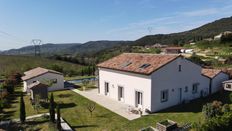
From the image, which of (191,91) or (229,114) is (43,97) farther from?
(229,114)

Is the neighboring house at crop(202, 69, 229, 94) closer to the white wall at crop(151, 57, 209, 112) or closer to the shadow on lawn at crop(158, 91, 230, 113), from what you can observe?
the shadow on lawn at crop(158, 91, 230, 113)

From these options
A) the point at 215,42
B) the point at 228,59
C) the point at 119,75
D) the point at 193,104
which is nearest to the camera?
the point at 193,104

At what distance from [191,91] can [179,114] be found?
19.9 ft

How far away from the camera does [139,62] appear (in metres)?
24.7

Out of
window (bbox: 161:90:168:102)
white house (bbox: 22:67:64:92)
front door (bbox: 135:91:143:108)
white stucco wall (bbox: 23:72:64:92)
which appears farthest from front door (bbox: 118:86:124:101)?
white stucco wall (bbox: 23:72:64:92)

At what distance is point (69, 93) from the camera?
101ft

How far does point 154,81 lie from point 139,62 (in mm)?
4426

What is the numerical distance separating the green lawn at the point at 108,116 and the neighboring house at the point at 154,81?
51.4 inches

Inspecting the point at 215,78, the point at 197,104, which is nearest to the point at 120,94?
the point at 197,104

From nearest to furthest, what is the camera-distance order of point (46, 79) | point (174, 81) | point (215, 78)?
point (174, 81)
point (215, 78)
point (46, 79)

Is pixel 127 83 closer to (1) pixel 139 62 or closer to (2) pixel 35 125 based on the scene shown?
(1) pixel 139 62

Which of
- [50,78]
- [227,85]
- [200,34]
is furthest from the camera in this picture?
[200,34]

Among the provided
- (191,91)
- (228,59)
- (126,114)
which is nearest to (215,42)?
(228,59)

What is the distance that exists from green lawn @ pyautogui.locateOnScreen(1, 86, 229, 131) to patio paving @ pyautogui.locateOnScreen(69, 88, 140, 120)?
756 mm
